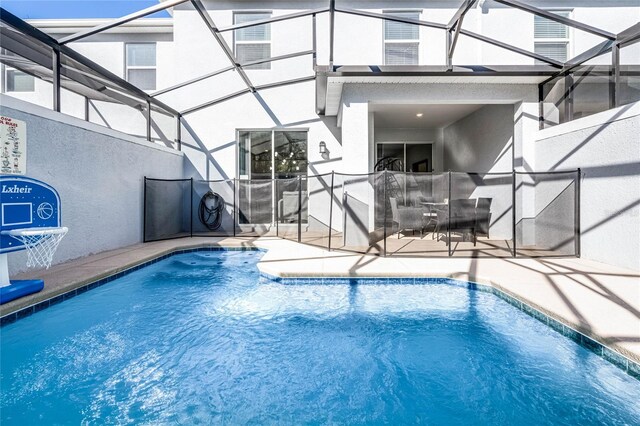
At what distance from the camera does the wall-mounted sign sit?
373 centimetres

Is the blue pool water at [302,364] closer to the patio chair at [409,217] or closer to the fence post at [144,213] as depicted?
the patio chair at [409,217]

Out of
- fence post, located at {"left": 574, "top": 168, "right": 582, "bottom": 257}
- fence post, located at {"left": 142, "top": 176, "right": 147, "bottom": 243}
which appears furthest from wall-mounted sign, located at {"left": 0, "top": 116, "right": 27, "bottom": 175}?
fence post, located at {"left": 574, "top": 168, "right": 582, "bottom": 257}

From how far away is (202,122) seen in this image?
8570 mm

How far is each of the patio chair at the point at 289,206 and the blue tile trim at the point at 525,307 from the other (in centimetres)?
332

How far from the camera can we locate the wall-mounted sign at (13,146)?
147 inches

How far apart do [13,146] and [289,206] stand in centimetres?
503

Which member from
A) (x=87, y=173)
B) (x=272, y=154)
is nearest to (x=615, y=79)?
(x=272, y=154)

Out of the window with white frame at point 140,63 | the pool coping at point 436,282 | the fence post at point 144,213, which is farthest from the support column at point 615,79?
the window with white frame at point 140,63

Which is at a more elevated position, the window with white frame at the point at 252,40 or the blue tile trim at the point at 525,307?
the window with white frame at the point at 252,40

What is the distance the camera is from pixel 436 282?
13.9 feet

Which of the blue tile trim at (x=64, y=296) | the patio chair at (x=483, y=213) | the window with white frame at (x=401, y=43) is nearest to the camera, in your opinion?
the blue tile trim at (x=64, y=296)

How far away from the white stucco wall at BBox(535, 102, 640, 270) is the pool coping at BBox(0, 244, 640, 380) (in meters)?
2.22

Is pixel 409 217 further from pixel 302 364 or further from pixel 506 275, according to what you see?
pixel 302 364

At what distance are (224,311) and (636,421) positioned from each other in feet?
11.4
